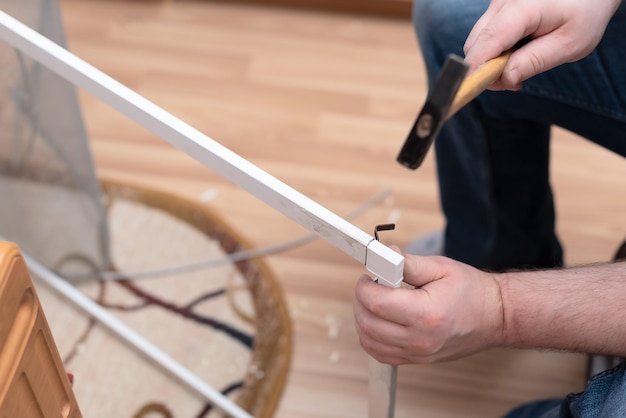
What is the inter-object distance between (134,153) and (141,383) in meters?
0.46

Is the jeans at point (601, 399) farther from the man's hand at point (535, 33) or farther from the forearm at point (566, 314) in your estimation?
the man's hand at point (535, 33)

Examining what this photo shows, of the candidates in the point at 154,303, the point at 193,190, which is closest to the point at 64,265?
the point at 154,303

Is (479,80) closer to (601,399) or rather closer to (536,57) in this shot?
(536,57)

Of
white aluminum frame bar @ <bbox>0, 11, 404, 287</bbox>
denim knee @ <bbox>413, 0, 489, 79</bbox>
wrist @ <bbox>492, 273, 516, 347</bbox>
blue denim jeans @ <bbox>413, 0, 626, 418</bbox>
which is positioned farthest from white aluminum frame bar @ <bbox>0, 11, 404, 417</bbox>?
denim knee @ <bbox>413, 0, 489, 79</bbox>

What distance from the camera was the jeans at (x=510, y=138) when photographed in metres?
0.73

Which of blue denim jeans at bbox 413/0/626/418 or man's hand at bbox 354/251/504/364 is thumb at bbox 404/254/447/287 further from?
blue denim jeans at bbox 413/0/626/418

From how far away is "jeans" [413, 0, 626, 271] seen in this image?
733 millimetres

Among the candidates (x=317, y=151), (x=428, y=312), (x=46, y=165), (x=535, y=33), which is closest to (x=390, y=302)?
(x=428, y=312)

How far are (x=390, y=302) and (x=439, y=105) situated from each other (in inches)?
6.6

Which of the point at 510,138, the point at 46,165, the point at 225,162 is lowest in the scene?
the point at 46,165

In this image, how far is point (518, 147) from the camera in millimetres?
896

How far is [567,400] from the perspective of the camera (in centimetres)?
64

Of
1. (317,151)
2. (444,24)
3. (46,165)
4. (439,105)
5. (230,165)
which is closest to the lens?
(439,105)

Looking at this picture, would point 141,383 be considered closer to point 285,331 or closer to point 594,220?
point 285,331
